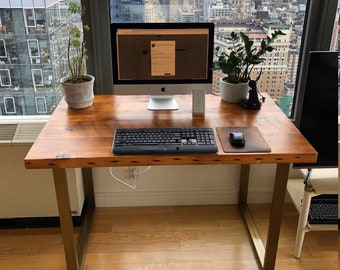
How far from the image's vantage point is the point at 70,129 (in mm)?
1710

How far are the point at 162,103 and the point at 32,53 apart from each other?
0.85 meters

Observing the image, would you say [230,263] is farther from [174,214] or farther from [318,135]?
[318,135]

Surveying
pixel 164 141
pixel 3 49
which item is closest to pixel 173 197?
pixel 164 141

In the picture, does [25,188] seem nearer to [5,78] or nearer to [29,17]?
[5,78]

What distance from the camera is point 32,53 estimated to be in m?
2.16

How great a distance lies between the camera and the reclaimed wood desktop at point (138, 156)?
4.91 ft

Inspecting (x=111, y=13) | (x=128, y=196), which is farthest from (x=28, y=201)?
(x=111, y=13)

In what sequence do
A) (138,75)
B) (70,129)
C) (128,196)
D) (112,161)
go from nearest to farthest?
1. (112,161)
2. (70,129)
3. (138,75)
4. (128,196)

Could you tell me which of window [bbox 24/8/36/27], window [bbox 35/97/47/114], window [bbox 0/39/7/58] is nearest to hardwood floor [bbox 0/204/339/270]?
window [bbox 35/97/47/114]

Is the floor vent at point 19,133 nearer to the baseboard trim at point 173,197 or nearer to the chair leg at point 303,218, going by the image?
the baseboard trim at point 173,197

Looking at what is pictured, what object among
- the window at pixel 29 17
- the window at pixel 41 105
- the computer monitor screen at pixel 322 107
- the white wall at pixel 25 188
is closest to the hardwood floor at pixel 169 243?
the white wall at pixel 25 188

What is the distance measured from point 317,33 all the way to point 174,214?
4.75ft

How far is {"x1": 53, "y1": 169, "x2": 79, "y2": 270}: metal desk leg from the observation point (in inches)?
62.6

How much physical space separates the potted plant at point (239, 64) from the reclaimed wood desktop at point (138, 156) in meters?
0.07
